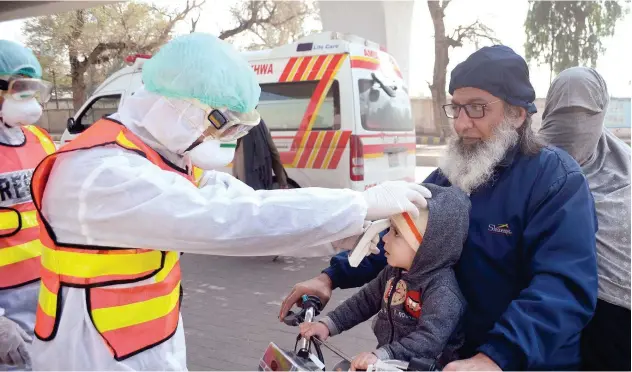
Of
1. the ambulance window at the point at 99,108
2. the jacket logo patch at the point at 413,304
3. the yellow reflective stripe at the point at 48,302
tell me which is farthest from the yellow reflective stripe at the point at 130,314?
the ambulance window at the point at 99,108

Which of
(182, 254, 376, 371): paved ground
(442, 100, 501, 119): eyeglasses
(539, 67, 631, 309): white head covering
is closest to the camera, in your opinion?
(442, 100, 501, 119): eyeglasses

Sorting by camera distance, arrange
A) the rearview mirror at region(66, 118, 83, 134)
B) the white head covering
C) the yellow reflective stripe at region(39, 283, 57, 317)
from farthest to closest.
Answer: the rearview mirror at region(66, 118, 83, 134) < the white head covering < the yellow reflective stripe at region(39, 283, 57, 317)

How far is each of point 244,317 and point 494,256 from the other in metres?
3.47

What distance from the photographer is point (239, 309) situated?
5.09m

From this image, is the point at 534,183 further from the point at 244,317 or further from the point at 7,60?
the point at 244,317

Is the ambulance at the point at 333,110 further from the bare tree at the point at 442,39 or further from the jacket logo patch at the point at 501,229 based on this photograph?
the bare tree at the point at 442,39

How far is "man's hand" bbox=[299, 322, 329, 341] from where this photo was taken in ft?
6.36

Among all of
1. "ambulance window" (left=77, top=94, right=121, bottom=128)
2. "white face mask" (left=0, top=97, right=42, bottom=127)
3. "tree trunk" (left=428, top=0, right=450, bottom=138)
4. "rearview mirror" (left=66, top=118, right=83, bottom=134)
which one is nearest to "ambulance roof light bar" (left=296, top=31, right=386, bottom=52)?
"ambulance window" (left=77, top=94, right=121, bottom=128)

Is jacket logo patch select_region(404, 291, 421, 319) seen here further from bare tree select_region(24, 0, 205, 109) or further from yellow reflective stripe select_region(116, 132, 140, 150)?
bare tree select_region(24, 0, 205, 109)

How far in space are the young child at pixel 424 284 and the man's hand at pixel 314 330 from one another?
0.66 feet

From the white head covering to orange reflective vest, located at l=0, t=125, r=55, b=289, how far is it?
2.11 m

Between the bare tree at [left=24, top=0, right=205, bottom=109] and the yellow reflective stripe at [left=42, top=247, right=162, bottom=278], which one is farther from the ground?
the yellow reflective stripe at [left=42, top=247, right=162, bottom=278]

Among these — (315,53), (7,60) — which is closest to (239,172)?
(315,53)

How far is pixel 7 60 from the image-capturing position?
2.40 m
